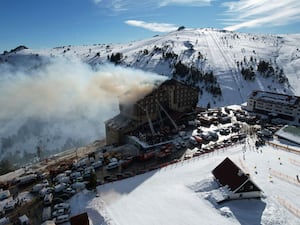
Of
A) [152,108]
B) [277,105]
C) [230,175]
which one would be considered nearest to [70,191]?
[230,175]

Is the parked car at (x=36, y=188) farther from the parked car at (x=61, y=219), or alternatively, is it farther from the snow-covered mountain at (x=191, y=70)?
the snow-covered mountain at (x=191, y=70)

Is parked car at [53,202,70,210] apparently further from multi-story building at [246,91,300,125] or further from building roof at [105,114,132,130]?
multi-story building at [246,91,300,125]

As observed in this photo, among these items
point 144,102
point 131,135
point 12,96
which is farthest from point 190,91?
point 12,96

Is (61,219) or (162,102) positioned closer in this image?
(61,219)

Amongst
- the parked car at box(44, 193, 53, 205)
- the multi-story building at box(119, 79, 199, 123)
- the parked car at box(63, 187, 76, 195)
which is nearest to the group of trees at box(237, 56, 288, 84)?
the multi-story building at box(119, 79, 199, 123)

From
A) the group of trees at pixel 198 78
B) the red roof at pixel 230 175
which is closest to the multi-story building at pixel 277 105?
the red roof at pixel 230 175

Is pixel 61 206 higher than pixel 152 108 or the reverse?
the reverse

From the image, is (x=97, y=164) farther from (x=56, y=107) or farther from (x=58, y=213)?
(x=56, y=107)
